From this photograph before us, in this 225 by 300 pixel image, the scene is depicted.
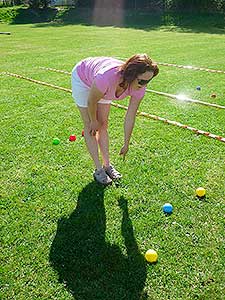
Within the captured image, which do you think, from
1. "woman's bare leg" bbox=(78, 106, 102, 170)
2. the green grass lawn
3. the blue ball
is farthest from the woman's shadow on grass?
"woman's bare leg" bbox=(78, 106, 102, 170)

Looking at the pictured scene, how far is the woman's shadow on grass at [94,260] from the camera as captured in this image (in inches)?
89.6

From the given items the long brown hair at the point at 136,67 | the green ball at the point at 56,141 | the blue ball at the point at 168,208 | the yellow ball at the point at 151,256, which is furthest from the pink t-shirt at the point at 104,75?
the green ball at the point at 56,141

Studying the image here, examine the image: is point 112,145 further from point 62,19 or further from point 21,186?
point 62,19

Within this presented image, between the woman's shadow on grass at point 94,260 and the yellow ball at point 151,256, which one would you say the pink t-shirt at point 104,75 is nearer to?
the woman's shadow on grass at point 94,260

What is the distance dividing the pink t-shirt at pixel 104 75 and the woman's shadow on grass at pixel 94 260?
1.06 metres

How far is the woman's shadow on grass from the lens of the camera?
228 cm

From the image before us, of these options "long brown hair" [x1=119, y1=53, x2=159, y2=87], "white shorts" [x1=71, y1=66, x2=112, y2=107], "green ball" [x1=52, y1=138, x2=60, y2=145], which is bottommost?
"green ball" [x1=52, y1=138, x2=60, y2=145]

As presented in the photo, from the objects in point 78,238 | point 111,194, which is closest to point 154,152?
point 111,194

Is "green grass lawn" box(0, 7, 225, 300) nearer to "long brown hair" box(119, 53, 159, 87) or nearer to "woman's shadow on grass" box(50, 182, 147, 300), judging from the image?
"woman's shadow on grass" box(50, 182, 147, 300)

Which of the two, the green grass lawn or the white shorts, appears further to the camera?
the white shorts

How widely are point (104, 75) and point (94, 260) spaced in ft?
4.70

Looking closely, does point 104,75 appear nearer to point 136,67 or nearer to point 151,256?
point 136,67

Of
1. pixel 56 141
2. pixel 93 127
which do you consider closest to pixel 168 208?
pixel 93 127

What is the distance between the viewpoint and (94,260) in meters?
2.51
